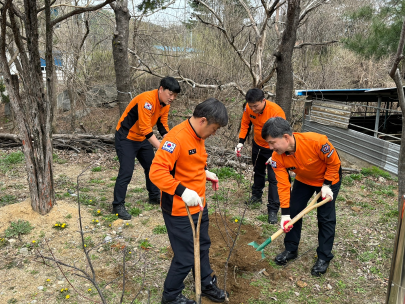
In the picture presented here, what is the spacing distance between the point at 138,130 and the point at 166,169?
209cm

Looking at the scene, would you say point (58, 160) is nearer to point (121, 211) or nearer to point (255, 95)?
point (121, 211)

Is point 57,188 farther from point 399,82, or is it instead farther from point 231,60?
point 231,60

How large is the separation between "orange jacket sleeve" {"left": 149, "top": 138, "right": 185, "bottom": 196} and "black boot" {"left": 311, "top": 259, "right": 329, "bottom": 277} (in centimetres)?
199

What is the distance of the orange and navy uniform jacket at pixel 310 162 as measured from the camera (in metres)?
3.02

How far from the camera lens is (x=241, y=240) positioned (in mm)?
4160

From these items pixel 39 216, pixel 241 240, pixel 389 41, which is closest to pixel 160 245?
pixel 241 240

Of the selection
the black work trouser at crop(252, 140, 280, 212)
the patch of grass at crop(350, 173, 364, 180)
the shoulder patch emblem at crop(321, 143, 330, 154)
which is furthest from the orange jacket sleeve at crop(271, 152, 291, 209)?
the patch of grass at crop(350, 173, 364, 180)

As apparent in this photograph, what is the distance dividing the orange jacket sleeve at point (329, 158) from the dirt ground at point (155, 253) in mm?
1134

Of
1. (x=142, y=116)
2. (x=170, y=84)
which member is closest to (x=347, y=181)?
(x=170, y=84)

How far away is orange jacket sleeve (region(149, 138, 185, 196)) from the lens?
239 cm

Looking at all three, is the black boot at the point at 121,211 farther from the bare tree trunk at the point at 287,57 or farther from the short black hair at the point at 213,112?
the bare tree trunk at the point at 287,57

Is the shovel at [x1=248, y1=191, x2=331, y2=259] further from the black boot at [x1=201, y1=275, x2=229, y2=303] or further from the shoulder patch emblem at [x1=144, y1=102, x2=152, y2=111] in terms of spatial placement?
the shoulder patch emblem at [x1=144, y1=102, x2=152, y2=111]

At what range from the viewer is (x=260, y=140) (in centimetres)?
469

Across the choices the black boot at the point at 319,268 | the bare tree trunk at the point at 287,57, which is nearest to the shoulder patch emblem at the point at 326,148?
the black boot at the point at 319,268
